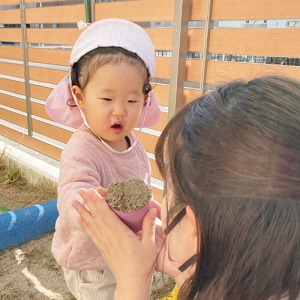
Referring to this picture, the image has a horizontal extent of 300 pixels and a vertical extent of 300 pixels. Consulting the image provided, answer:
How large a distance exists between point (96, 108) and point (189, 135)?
0.44 m

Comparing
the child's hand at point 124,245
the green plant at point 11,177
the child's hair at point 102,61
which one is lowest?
the green plant at point 11,177

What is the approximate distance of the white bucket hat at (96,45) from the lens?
39.1 inches

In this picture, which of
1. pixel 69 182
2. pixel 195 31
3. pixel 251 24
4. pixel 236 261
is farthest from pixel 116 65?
pixel 195 31

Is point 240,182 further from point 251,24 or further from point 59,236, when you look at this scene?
point 251,24

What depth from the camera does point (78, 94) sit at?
106 cm

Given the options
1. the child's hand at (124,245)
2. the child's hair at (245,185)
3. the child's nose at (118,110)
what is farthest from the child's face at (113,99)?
the child's hair at (245,185)

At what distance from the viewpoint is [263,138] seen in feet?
1.75

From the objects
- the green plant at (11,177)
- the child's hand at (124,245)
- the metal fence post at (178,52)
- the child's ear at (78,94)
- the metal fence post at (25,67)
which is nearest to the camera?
the child's hand at (124,245)

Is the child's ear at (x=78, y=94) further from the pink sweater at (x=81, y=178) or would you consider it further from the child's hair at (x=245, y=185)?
the child's hair at (x=245, y=185)

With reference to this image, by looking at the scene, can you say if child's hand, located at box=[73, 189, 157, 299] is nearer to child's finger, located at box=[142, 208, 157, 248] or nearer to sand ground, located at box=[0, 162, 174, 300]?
child's finger, located at box=[142, 208, 157, 248]

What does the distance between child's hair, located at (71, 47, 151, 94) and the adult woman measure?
0.37 m

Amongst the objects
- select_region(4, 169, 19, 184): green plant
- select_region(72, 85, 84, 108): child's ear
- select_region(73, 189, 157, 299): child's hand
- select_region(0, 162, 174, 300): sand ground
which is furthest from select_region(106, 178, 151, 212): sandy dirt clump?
select_region(4, 169, 19, 184): green plant

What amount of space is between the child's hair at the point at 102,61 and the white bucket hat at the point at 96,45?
0.04ft

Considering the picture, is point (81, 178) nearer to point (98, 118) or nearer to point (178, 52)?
point (98, 118)
